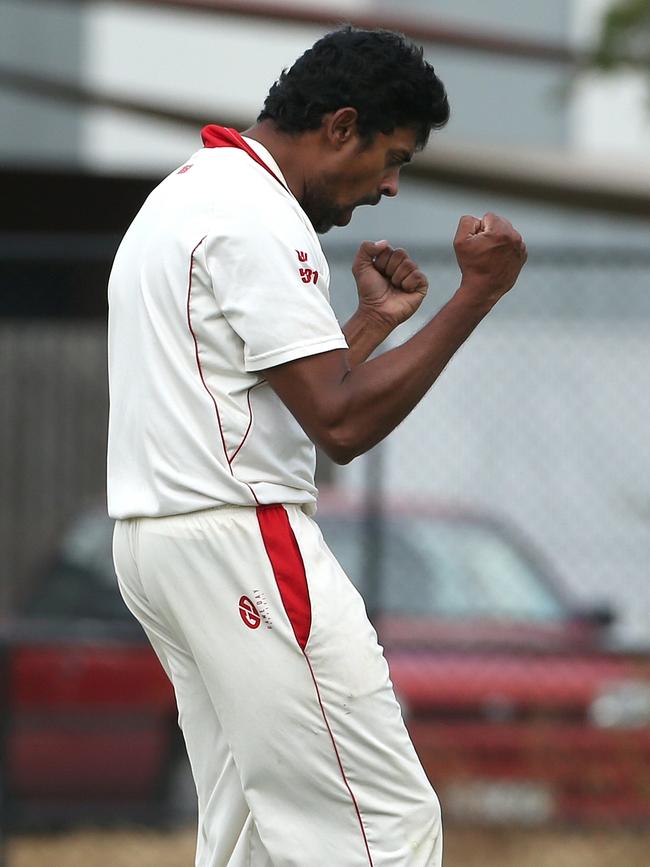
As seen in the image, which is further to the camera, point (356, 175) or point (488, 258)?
point (356, 175)

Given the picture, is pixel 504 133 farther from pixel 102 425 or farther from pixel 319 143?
pixel 319 143

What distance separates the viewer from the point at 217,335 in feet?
9.25

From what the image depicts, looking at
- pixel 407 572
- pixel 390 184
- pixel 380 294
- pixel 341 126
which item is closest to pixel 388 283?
pixel 380 294

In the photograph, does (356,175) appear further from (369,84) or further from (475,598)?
(475,598)

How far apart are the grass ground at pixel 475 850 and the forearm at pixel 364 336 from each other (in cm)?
362

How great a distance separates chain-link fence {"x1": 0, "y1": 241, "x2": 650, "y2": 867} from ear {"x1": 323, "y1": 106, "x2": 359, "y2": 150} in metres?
3.43

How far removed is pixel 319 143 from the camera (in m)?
2.95

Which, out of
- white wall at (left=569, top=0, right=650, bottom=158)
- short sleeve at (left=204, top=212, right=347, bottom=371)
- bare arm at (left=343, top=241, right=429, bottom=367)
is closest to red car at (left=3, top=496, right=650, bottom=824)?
bare arm at (left=343, top=241, right=429, bottom=367)

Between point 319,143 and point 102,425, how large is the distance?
3718 mm

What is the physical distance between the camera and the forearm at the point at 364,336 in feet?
10.2

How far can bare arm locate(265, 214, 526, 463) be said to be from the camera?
2.73 m

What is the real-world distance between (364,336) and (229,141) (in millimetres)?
428

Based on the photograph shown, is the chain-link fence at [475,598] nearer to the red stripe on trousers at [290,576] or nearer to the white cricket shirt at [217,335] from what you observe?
the white cricket shirt at [217,335]

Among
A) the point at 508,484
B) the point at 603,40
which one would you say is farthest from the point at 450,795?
the point at 603,40
